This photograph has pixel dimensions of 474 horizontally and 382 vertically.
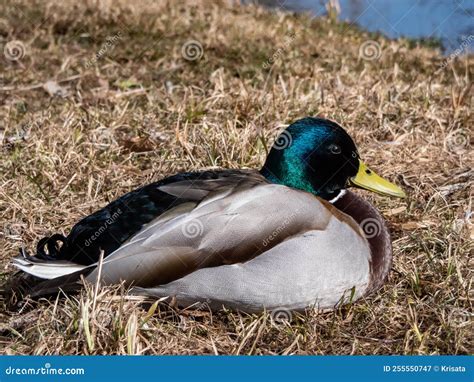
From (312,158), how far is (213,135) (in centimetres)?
128

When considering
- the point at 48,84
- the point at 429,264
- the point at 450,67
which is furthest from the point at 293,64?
the point at 429,264

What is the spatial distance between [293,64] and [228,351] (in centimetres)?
385

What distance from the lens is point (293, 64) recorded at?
6957 mm

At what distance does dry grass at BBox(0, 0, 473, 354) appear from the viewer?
3.53 m

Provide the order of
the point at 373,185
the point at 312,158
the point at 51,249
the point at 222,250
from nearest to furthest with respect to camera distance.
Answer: the point at 222,250
the point at 51,249
the point at 312,158
the point at 373,185

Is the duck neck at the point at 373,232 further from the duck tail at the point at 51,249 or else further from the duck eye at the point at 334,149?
the duck tail at the point at 51,249

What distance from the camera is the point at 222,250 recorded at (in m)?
3.50

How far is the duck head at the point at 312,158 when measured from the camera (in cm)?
402

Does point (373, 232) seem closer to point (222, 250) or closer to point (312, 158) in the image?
point (312, 158)

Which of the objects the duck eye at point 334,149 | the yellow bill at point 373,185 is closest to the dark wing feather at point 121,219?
the duck eye at point 334,149

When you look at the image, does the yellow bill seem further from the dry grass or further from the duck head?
the dry grass

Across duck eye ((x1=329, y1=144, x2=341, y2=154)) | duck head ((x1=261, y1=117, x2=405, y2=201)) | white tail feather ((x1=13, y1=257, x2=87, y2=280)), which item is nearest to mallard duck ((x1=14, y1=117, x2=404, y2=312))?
white tail feather ((x1=13, y1=257, x2=87, y2=280))

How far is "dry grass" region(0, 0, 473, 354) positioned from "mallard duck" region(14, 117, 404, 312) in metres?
0.10

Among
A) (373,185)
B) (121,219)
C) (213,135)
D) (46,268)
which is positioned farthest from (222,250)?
(213,135)
